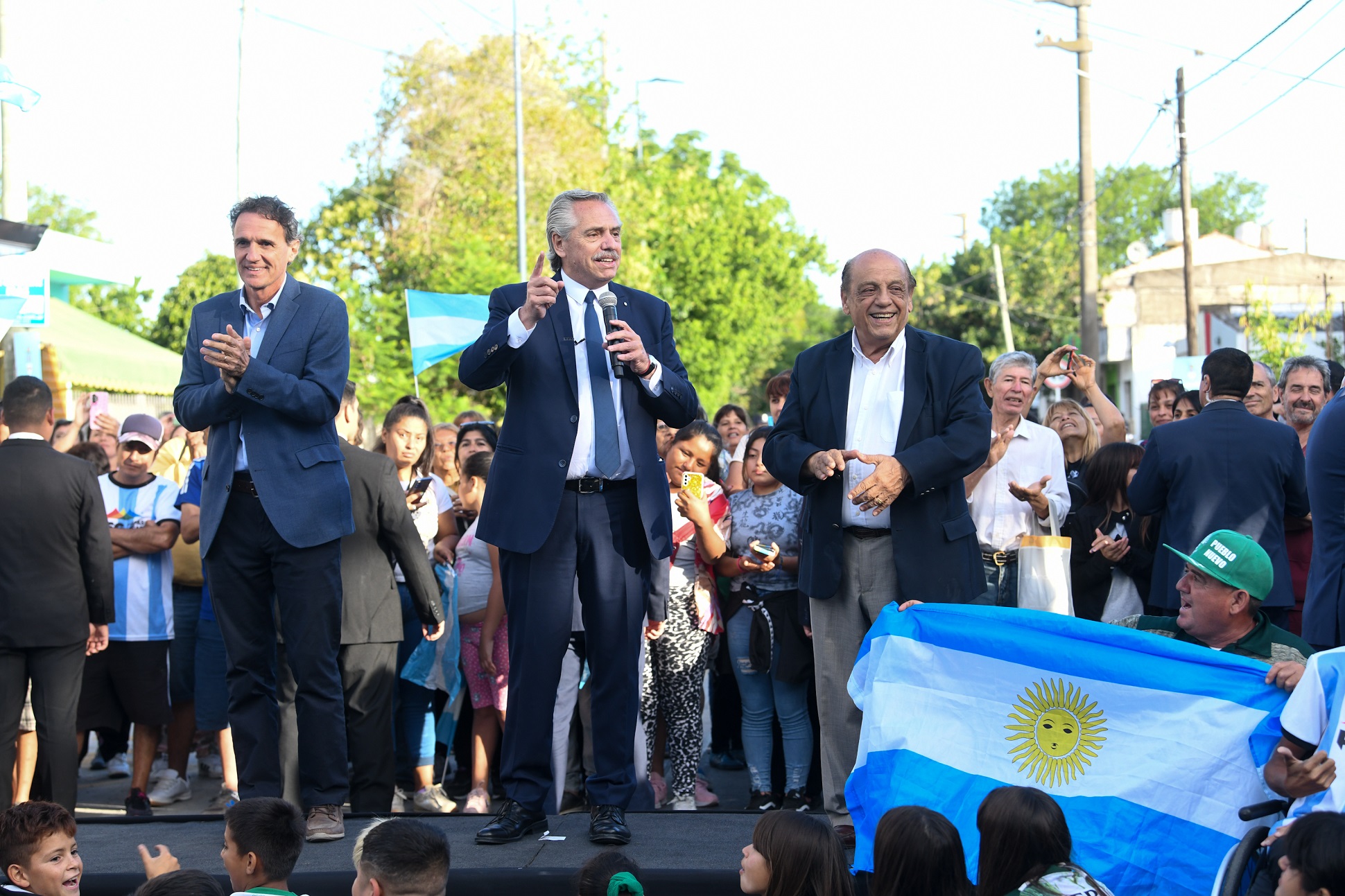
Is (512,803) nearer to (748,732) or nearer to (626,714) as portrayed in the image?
(626,714)

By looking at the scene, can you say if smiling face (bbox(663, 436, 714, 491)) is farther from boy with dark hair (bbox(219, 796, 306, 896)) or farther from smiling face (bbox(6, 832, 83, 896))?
smiling face (bbox(6, 832, 83, 896))

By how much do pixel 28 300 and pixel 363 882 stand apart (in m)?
7.26

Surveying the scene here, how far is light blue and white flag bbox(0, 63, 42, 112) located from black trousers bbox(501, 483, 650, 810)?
15.8 feet

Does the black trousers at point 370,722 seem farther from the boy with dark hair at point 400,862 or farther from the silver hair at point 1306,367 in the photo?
the silver hair at point 1306,367

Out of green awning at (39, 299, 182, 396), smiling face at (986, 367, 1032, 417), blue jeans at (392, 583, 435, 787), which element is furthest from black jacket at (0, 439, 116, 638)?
green awning at (39, 299, 182, 396)

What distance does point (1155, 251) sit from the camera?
85250mm

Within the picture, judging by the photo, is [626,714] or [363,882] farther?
[626,714]

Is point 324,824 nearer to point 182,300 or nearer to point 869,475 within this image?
point 869,475

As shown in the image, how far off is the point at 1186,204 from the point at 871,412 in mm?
22629

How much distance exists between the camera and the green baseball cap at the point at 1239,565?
4324mm

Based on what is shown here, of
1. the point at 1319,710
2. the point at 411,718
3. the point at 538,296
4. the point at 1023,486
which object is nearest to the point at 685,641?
the point at 411,718

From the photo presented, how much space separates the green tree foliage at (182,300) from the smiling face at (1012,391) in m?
29.9

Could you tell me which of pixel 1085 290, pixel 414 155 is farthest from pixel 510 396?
pixel 414 155

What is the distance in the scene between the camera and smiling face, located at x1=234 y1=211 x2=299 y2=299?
511 centimetres
